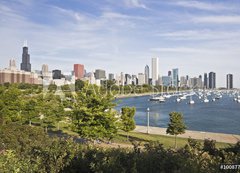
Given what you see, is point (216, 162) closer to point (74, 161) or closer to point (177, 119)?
point (74, 161)

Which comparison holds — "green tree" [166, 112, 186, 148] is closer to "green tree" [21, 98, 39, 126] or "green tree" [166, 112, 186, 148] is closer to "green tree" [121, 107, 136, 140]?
"green tree" [121, 107, 136, 140]

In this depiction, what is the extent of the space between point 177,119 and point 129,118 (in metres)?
4.73

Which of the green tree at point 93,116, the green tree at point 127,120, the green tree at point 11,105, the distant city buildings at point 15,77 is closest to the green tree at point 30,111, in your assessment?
the green tree at point 11,105

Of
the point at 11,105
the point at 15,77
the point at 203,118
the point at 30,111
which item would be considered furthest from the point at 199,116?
the point at 15,77

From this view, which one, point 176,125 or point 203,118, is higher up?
point 176,125

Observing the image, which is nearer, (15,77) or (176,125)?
(176,125)

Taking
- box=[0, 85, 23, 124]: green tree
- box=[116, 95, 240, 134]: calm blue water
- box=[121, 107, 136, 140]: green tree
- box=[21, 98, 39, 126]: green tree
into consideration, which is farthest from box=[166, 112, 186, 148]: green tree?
box=[0, 85, 23, 124]: green tree

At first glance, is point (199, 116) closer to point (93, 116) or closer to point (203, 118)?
point (203, 118)

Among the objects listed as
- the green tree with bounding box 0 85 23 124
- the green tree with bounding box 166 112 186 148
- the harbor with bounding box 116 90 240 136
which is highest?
the green tree with bounding box 0 85 23 124

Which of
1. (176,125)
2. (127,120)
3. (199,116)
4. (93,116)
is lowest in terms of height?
(199,116)

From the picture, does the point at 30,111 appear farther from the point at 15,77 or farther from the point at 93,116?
the point at 15,77

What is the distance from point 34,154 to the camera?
22.7 ft

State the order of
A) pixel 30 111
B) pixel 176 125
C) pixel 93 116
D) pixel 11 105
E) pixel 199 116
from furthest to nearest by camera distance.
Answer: pixel 199 116, pixel 30 111, pixel 11 105, pixel 176 125, pixel 93 116

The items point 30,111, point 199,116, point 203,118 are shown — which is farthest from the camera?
point 199,116
